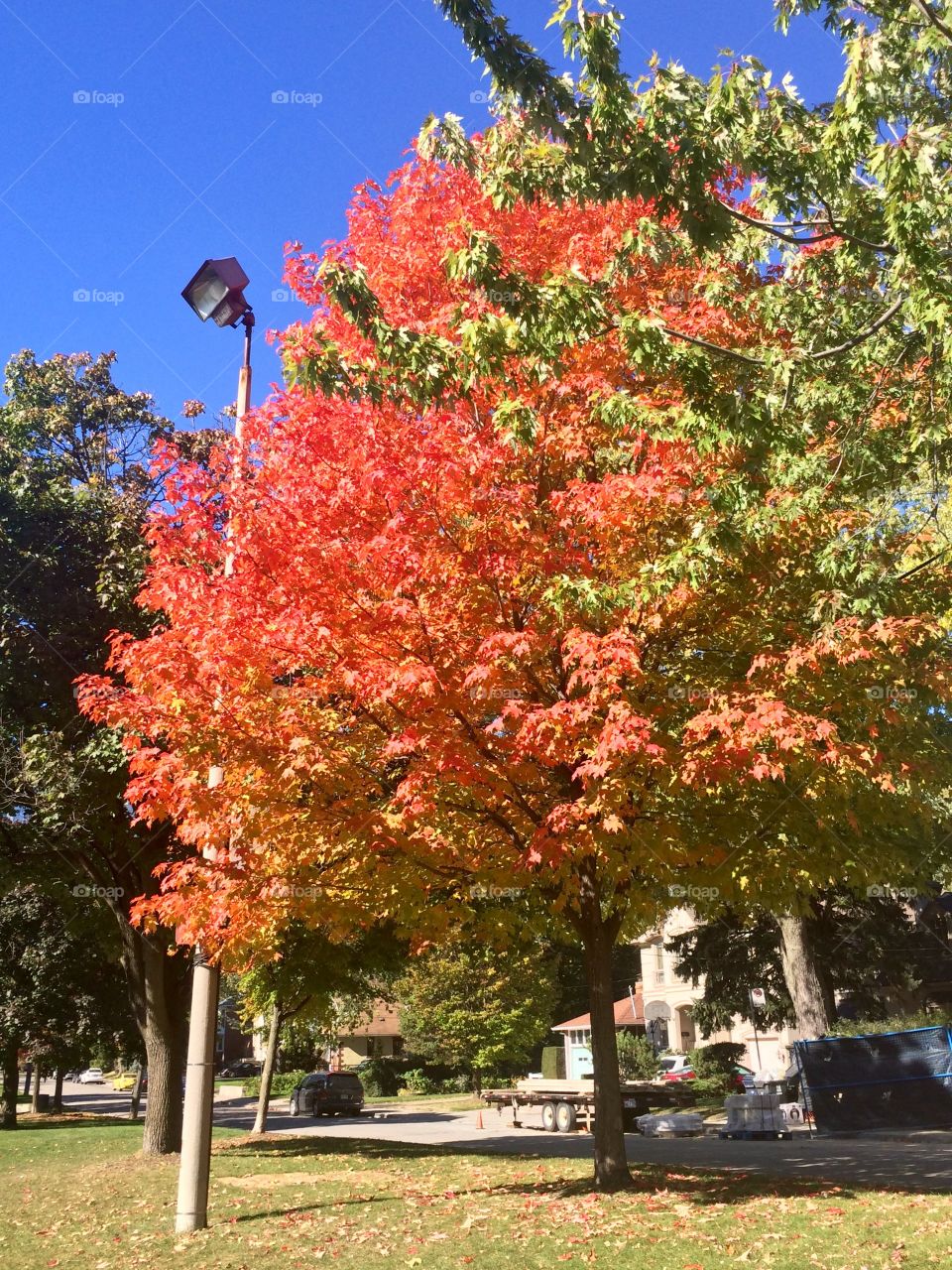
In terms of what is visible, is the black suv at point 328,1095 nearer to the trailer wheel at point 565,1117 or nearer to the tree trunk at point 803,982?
the trailer wheel at point 565,1117

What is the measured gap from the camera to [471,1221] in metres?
9.72

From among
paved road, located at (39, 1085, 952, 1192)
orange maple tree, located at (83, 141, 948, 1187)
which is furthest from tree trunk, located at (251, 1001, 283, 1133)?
orange maple tree, located at (83, 141, 948, 1187)

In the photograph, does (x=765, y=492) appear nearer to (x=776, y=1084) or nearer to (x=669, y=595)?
(x=669, y=595)

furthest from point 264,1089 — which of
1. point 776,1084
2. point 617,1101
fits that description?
point 617,1101

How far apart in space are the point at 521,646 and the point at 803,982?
2055 centimetres

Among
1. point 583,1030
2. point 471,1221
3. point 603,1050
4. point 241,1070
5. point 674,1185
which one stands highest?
point 603,1050

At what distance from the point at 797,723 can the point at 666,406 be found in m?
3.15

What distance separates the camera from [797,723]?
27.7ft

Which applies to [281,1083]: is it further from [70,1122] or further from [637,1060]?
[637,1060]

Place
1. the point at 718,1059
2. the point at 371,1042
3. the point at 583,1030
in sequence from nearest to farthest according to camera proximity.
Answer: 1. the point at 718,1059
2. the point at 583,1030
3. the point at 371,1042

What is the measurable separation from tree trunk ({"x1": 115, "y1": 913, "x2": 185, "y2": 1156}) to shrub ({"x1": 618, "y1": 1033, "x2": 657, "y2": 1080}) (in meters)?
25.3

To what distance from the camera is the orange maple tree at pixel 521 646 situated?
9.05m

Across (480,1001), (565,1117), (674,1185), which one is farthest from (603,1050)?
(480,1001)

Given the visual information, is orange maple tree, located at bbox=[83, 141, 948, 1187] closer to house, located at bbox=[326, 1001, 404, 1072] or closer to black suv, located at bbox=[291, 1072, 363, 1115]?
black suv, located at bbox=[291, 1072, 363, 1115]
